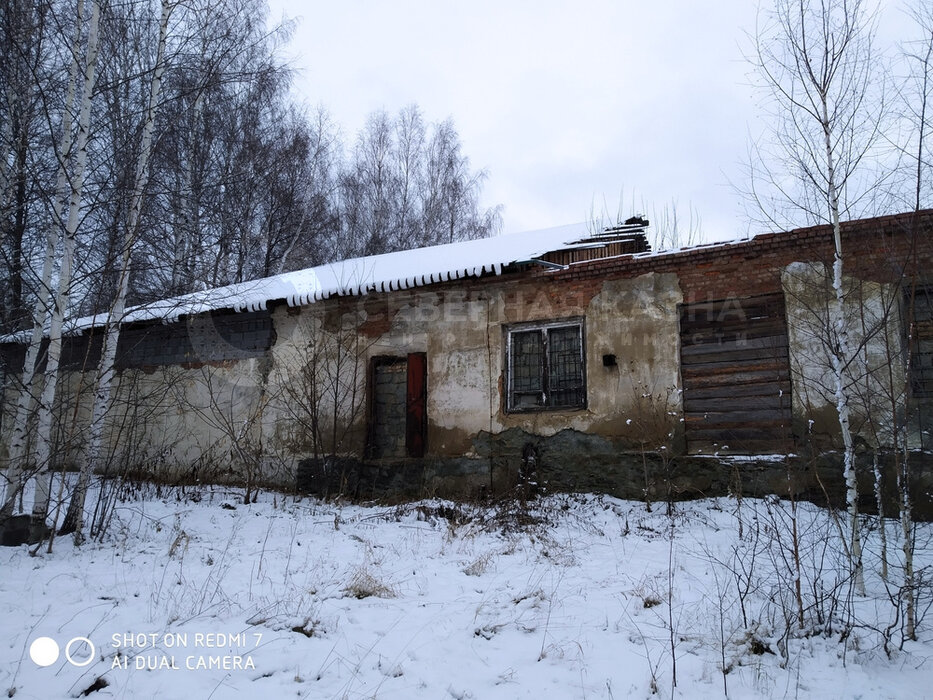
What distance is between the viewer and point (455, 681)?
3.10m

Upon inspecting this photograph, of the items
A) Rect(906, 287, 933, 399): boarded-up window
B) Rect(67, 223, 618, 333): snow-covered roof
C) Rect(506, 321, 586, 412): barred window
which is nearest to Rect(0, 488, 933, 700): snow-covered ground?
Rect(906, 287, 933, 399): boarded-up window

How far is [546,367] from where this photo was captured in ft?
27.1

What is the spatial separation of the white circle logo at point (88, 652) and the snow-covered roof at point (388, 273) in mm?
4101

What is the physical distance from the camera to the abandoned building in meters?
6.56

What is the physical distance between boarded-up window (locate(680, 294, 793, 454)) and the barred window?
1336mm

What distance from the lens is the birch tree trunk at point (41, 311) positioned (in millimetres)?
5285

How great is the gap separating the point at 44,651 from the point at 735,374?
22.2 feet

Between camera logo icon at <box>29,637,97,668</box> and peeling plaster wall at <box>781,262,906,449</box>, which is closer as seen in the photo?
camera logo icon at <box>29,637,97,668</box>

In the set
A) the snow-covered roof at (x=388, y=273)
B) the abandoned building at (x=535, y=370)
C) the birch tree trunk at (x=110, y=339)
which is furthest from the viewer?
the snow-covered roof at (x=388, y=273)

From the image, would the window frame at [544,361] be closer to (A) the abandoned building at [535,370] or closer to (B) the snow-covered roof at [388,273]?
(A) the abandoned building at [535,370]

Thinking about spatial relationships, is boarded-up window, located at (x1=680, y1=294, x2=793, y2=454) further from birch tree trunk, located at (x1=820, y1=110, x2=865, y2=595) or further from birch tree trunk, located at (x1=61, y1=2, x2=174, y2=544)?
birch tree trunk, located at (x1=61, y1=2, x2=174, y2=544)

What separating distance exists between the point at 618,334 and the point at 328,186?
1459 centimetres

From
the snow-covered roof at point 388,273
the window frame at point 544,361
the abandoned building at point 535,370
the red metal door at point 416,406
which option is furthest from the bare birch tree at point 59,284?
the window frame at point 544,361

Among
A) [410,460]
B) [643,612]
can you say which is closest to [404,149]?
[410,460]
